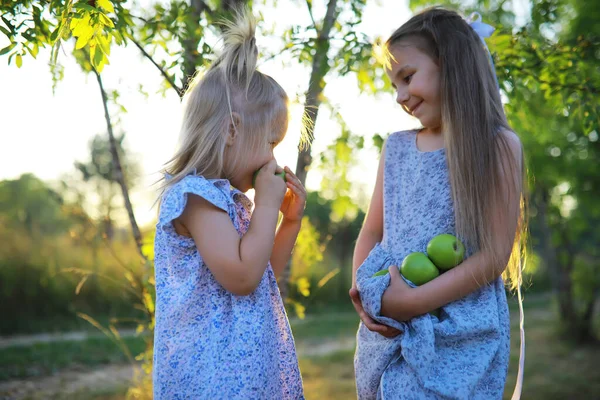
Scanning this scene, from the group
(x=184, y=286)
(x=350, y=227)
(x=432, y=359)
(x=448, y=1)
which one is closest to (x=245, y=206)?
(x=184, y=286)

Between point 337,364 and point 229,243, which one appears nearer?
point 229,243

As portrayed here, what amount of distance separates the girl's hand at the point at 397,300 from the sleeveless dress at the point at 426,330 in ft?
0.07

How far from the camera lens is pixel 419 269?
6.28 feet

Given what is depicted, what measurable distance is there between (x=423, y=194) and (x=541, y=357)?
6528 millimetres

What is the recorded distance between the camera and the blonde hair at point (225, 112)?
1970mm

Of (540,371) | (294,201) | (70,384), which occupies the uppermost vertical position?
(294,201)

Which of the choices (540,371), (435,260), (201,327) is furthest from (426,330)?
(540,371)

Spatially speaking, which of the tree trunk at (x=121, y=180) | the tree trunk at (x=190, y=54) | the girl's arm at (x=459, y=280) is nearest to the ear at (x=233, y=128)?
the girl's arm at (x=459, y=280)

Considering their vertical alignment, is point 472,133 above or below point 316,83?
below

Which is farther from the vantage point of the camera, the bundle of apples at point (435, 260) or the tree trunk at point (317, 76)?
the tree trunk at point (317, 76)

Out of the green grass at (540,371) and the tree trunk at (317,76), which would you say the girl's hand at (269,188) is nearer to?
the tree trunk at (317,76)

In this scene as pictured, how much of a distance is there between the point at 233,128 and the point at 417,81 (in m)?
0.68

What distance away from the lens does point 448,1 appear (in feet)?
23.6

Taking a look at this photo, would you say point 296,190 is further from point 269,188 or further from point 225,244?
point 225,244
